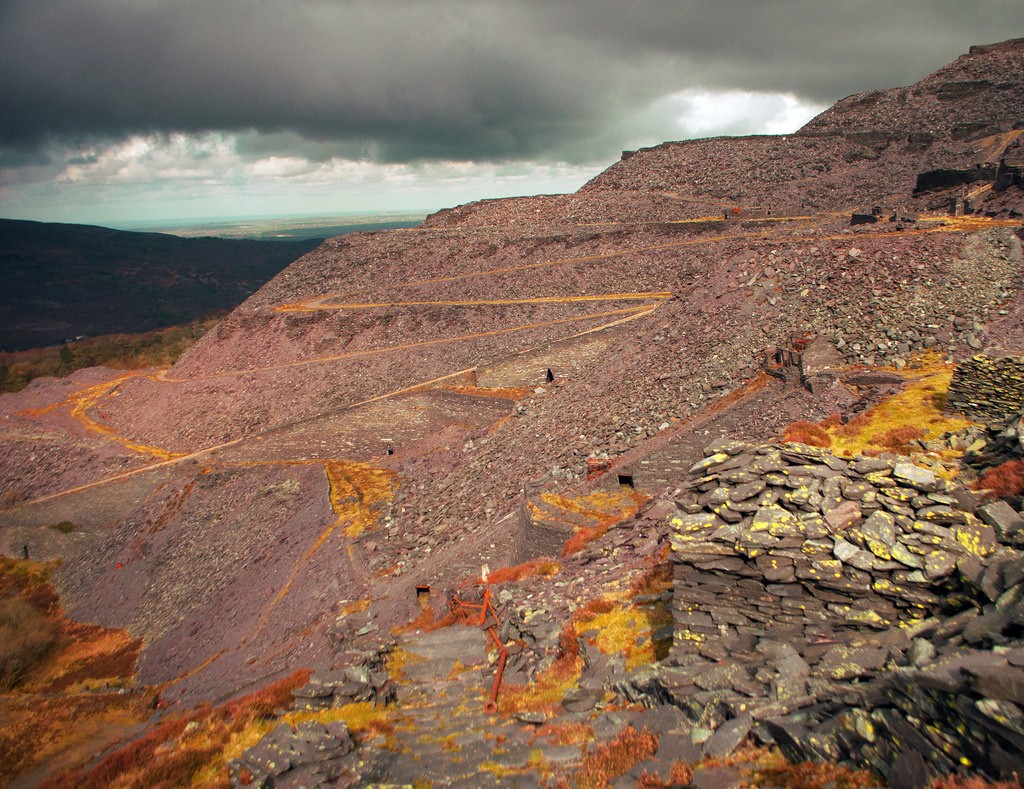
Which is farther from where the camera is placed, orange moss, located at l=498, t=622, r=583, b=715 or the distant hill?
the distant hill

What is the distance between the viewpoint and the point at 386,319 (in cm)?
4019

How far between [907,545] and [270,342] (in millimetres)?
41148

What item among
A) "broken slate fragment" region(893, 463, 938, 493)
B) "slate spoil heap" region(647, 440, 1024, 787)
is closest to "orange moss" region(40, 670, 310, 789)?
"slate spoil heap" region(647, 440, 1024, 787)

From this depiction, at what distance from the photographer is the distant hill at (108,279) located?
108 metres

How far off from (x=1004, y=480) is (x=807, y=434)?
4825 mm

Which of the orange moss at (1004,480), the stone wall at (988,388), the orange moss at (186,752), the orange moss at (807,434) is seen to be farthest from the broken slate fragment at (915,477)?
the orange moss at (186,752)

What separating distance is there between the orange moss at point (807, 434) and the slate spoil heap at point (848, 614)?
4.50 metres

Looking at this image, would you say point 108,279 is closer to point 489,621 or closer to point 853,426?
point 489,621

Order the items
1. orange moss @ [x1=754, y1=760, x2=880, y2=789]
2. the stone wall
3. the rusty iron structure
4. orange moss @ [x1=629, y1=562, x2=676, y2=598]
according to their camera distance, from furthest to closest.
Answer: the stone wall → orange moss @ [x1=629, y1=562, x2=676, y2=598] → the rusty iron structure → orange moss @ [x1=754, y1=760, x2=880, y2=789]

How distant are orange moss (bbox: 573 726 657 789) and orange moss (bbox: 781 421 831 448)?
24.9 feet

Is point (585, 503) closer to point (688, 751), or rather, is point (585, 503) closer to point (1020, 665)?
point (688, 751)

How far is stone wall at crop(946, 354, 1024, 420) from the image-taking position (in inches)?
461

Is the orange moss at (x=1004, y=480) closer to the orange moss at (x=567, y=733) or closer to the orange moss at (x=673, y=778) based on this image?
the orange moss at (x=673, y=778)

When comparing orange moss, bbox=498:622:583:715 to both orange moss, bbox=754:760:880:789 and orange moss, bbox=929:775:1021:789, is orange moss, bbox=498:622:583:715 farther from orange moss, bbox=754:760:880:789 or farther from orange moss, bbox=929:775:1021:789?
orange moss, bbox=929:775:1021:789
